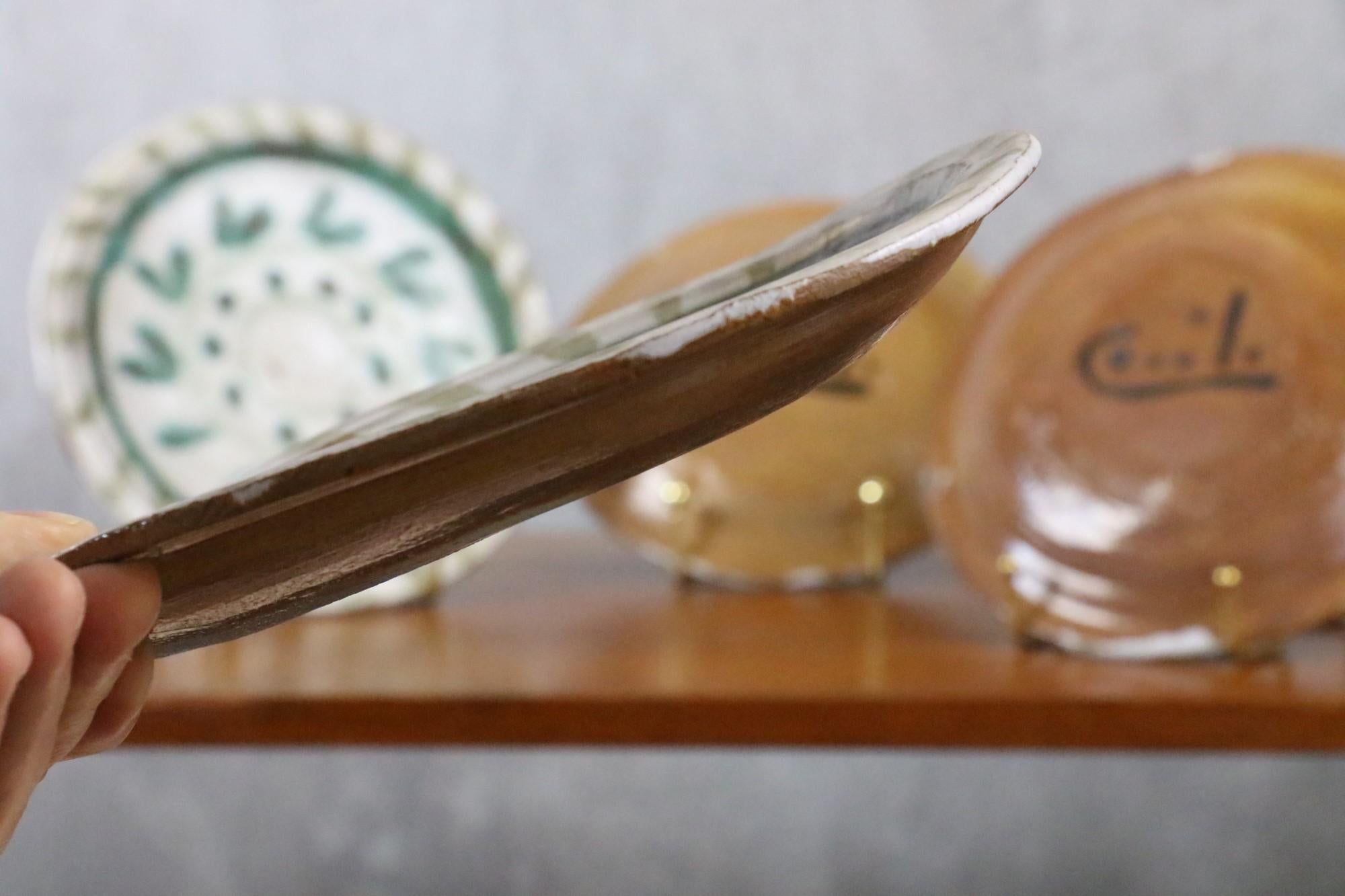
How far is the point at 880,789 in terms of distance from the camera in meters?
0.95

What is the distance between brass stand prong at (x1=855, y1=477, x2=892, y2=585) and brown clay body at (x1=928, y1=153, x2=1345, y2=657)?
55 millimetres

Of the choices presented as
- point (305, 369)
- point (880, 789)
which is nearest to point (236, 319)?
point (305, 369)

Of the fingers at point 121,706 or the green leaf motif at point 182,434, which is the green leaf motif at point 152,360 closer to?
the green leaf motif at point 182,434

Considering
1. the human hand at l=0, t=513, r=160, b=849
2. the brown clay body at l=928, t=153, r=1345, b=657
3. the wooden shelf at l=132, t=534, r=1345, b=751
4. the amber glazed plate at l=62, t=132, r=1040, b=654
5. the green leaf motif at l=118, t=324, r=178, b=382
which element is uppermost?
the amber glazed plate at l=62, t=132, r=1040, b=654

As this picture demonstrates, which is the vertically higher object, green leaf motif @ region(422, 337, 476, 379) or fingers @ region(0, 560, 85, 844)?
fingers @ region(0, 560, 85, 844)

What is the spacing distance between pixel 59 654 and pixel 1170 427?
0.48 meters

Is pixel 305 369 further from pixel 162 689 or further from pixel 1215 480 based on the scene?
pixel 1215 480

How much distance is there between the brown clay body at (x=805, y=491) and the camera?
66cm

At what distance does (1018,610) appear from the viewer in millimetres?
542

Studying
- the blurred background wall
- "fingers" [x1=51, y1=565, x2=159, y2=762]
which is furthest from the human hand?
the blurred background wall

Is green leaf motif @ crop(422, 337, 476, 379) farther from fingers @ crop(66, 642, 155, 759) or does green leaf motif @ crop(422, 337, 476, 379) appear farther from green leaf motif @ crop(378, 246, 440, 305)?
fingers @ crop(66, 642, 155, 759)

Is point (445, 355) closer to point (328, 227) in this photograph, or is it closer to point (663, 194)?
point (328, 227)

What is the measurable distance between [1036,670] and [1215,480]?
109 mm

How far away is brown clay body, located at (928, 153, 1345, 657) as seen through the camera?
514mm
